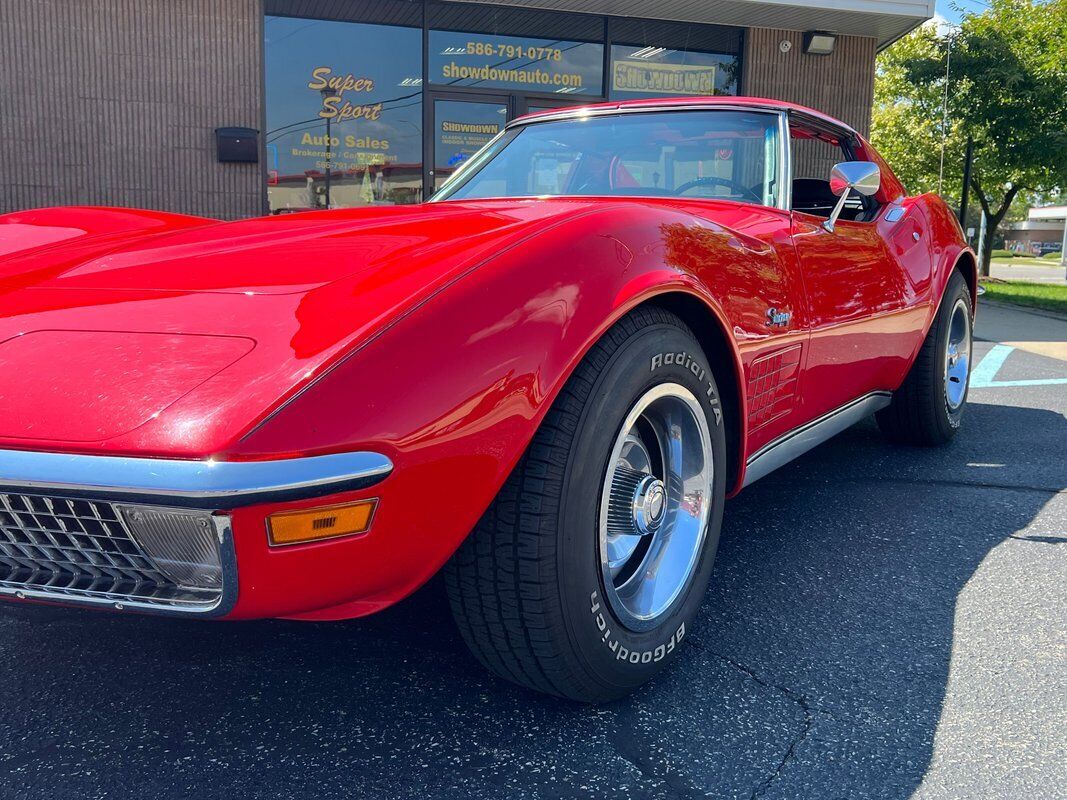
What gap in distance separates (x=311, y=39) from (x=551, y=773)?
7.57 m

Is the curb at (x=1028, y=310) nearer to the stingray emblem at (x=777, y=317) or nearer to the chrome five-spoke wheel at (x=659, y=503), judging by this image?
the stingray emblem at (x=777, y=317)

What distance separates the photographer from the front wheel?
148cm

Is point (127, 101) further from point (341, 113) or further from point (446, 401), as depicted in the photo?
point (446, 401)

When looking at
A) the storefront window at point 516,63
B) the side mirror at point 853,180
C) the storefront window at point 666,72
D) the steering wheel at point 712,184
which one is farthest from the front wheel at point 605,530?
the storefront window at point 666,72

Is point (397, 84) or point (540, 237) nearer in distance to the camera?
point (540, 237)

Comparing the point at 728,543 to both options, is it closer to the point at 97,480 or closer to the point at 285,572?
the point at 285,572

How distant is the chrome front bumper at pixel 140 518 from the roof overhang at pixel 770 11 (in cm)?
776

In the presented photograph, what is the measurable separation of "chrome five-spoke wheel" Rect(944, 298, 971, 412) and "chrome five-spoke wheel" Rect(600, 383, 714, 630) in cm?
234

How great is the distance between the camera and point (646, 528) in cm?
182

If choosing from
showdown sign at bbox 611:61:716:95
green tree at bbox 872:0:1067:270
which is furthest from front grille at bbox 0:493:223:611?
green tree at bbox 872:0:1067:270

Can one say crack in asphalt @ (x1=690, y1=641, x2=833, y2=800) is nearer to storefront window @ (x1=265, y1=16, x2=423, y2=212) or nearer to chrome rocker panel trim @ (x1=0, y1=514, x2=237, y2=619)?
chrome rocker panel trim @ (x1=0, y1=514, x2=237, y2=619)

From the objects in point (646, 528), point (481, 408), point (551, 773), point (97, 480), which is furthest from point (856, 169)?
point (97, 480)

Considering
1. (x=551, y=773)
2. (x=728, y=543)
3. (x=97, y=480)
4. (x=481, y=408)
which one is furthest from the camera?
(x=728, y=543)

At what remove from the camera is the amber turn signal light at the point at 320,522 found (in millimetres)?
1253
